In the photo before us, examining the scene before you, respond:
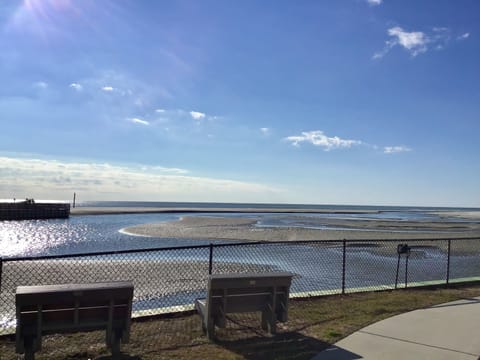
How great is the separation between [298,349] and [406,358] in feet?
4.33

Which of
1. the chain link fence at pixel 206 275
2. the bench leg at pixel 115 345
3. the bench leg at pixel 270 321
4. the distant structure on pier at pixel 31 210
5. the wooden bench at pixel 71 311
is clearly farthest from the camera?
the distant structure on pier at pixel 31 210

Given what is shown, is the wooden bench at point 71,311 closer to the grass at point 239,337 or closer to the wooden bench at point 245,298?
the grass at point 239,337

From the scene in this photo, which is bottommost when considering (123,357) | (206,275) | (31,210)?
(31,210)

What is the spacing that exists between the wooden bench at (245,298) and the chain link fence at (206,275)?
332mm

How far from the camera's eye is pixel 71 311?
Answer: 518 centimetres

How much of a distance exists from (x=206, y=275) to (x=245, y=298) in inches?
304

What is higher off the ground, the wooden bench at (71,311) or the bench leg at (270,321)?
the wooden bench at (71,311)

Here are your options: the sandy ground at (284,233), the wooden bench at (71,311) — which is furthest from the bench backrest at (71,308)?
the sandy ground at (284,233)

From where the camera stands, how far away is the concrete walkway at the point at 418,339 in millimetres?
5566

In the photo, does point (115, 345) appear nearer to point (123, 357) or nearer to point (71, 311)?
point (123, 357)

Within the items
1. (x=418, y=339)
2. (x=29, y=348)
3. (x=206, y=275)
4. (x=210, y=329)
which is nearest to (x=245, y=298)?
(x=210, y=329)

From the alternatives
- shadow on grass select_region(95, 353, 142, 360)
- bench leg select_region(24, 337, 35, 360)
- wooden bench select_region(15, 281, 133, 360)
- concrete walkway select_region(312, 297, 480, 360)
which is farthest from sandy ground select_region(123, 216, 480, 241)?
bench leg select_region(24, 337, 35, 360)

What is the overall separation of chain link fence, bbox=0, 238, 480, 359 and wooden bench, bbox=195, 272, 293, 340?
0.33 metres

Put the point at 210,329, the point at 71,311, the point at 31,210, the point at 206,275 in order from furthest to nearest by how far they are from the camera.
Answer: the point at 31,210
the point at 206,275
the point at 210,329
the point at 71,311
